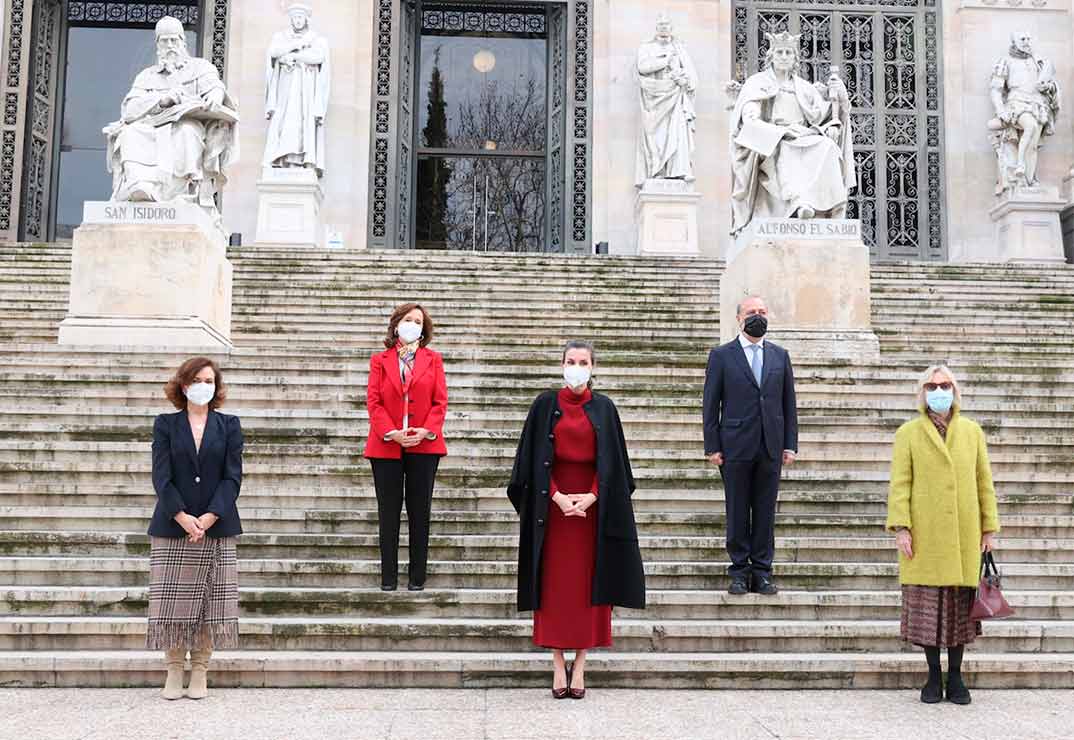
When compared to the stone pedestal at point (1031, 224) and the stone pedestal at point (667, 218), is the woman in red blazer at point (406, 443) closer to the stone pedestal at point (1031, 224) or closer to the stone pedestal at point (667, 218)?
the stone pedestal at point (667, 218)

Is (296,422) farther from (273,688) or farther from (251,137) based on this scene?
(251,137)

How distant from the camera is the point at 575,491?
5.39 meters

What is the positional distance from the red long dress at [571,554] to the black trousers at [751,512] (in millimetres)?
1191

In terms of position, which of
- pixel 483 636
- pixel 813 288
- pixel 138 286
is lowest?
pixel 483 636

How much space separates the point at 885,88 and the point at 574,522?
626 inches

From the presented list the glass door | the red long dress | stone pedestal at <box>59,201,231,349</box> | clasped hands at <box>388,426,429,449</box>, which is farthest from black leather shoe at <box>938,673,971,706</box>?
the glass door

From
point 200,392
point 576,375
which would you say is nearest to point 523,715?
point 576,375

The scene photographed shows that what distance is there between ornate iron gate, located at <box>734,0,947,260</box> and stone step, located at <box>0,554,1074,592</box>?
13173 mm

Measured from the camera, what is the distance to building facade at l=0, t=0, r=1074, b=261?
60.0 feet

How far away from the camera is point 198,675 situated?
16.9 feet

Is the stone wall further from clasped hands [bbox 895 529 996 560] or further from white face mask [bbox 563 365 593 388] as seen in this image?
clasped hands [bbox 895 529 996 560]

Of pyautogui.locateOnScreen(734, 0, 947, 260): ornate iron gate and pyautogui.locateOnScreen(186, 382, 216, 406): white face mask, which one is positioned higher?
pyautogui.locateOnScreen(734, 0, 947, 260): ornate iron gate

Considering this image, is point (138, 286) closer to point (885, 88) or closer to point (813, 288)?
point (813, 288)

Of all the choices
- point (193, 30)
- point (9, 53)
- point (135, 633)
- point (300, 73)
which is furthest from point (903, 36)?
point (135, 633)
